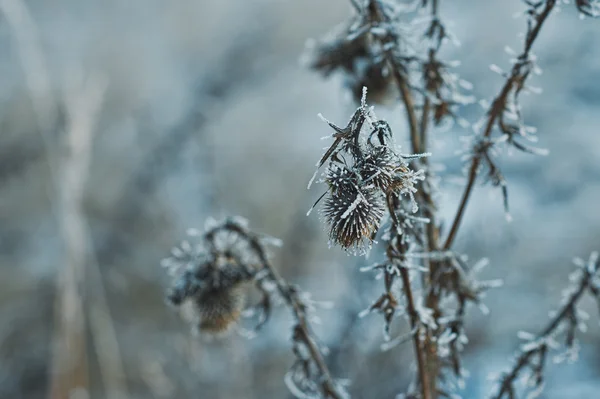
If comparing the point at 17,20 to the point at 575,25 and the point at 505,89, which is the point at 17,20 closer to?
the point at 505,89

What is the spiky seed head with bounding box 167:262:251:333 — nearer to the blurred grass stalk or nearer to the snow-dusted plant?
the snow-dusted plant

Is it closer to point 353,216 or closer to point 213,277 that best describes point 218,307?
point 213,277

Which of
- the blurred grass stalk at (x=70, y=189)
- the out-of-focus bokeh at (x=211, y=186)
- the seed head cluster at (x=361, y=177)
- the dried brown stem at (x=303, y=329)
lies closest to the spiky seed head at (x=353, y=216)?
the seed head cluster at (x=361, y=177)

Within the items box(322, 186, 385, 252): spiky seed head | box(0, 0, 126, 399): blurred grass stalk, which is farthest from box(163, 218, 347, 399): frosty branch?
box(0, 0, 126, 399): blurred grass stalk

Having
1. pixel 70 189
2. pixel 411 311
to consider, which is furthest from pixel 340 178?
pixel 70 189

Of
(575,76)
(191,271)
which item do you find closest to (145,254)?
(575,76)
